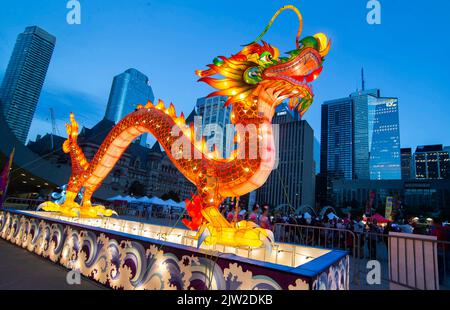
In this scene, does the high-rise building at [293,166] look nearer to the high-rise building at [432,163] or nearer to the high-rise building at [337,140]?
the high-rise building at [337,140]

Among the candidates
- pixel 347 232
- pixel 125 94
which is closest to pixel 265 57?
pixel 347 232

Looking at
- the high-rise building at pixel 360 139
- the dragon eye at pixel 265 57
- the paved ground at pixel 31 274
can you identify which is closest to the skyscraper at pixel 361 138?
the high-rise building at pixel 360 139

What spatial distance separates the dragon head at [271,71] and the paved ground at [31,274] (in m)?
3.32

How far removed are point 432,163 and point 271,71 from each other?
122350mm

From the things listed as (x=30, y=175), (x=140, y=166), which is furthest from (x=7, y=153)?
(x=140, y=166)

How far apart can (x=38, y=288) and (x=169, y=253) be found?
1875mm

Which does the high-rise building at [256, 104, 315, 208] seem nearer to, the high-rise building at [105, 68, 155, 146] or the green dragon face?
the green dragon face

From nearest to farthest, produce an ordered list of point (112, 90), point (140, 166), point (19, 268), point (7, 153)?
point (19, 268), point (7, 153), point (140, 166), point (112, 90)

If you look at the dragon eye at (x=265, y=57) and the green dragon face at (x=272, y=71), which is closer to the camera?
the green dragon face at (x=272, y=71)

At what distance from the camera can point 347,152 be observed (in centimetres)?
11556

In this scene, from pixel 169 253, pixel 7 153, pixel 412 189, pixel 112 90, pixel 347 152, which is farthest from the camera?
pixel 112 90

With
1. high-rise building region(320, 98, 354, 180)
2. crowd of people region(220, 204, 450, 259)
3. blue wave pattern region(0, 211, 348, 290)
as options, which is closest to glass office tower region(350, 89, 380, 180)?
high-rise building region(320, 98, 354, 180)

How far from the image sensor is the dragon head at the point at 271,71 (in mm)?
3336
